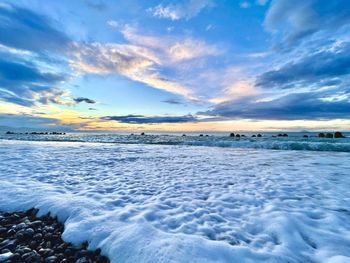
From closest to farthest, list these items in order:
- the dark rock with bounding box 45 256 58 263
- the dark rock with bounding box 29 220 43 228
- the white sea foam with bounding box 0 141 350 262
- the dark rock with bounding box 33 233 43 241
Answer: the dark rock with bounding box 45 256 58 263
the white sea foam with bounding box 0 141 350 262
the dark rock with bounding box 33 233 43 241
the dark rock with bounding box 29 220 43 228

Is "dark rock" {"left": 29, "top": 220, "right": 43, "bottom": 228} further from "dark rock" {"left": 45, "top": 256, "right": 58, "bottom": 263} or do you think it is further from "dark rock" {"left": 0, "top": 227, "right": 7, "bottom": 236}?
"dark rock" {"left": 45, "top": 256, "right": 58, "bottom": 263}

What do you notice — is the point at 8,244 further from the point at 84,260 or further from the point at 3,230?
the point at 84,260

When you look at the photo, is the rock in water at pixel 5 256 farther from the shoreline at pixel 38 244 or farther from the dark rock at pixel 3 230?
the dark rock at pixel 3 230

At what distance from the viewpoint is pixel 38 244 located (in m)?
2.57

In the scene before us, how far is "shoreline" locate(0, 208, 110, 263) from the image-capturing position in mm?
2303

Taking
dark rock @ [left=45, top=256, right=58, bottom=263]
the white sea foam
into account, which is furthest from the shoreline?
the white sea foam

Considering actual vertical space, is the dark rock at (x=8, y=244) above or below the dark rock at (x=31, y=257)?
above

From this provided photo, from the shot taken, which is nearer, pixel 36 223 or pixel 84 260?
pixel 84 260

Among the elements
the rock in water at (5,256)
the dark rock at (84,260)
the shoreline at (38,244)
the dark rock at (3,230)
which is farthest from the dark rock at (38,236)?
the dark rock at (84,260)

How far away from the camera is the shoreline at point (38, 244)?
2.30 metres

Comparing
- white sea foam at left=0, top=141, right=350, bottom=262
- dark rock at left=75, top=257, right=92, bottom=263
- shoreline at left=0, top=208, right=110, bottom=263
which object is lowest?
dark rock at left=75, top=257, right=92, bottom=263

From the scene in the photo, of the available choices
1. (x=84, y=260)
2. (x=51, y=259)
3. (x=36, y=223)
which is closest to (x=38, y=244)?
(x=51, y=259)

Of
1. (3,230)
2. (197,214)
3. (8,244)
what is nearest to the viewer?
(8,244)

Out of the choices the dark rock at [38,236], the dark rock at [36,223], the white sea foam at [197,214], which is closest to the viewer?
the white sea foam at [197,214]
